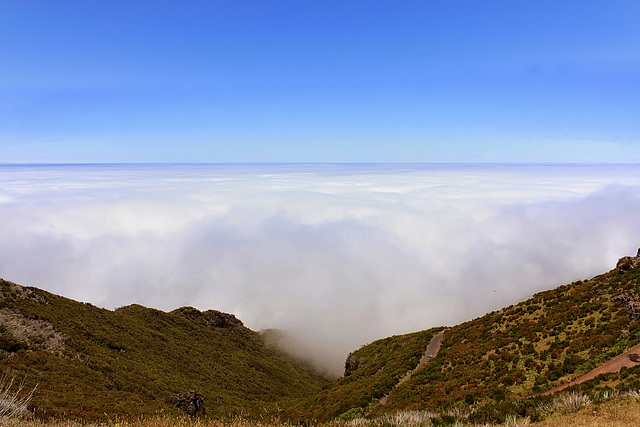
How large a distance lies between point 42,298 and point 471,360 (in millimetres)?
48785

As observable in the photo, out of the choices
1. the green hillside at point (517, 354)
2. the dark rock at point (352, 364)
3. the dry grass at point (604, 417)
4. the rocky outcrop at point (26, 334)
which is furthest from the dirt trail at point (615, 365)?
the rocky outcrop at point (26, 334)

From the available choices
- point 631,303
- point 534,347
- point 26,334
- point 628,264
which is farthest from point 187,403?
point 628,264

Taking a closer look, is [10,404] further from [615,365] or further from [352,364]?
[352,364]

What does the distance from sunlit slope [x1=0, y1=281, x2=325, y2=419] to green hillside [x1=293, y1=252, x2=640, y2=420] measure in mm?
12301

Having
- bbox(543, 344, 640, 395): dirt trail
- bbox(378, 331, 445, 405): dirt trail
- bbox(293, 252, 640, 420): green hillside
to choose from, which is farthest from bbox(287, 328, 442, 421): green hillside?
bbox(543, 344, 640, 395): dirt trail

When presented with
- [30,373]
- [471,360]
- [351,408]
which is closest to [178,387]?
[30,373]

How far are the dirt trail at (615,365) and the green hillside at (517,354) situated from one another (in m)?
0.39

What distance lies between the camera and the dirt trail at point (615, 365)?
46.3 feet

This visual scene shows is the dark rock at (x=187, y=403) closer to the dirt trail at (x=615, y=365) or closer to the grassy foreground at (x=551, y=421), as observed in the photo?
the grassy foreground at (x=551, y=421)

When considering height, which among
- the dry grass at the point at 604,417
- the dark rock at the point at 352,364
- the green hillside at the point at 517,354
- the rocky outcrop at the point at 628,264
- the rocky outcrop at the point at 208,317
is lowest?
the rocky outcrop at the point at 208,317

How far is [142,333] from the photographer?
171 feet

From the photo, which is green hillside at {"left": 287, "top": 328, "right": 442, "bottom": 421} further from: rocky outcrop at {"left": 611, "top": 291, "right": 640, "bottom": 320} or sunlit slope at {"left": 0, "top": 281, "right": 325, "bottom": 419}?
rocky outcrop at {"left": 611, "top": 291, "right": 640, "bottom": 320}

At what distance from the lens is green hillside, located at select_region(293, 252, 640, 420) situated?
52.8 ft

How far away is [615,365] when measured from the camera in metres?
14.5
